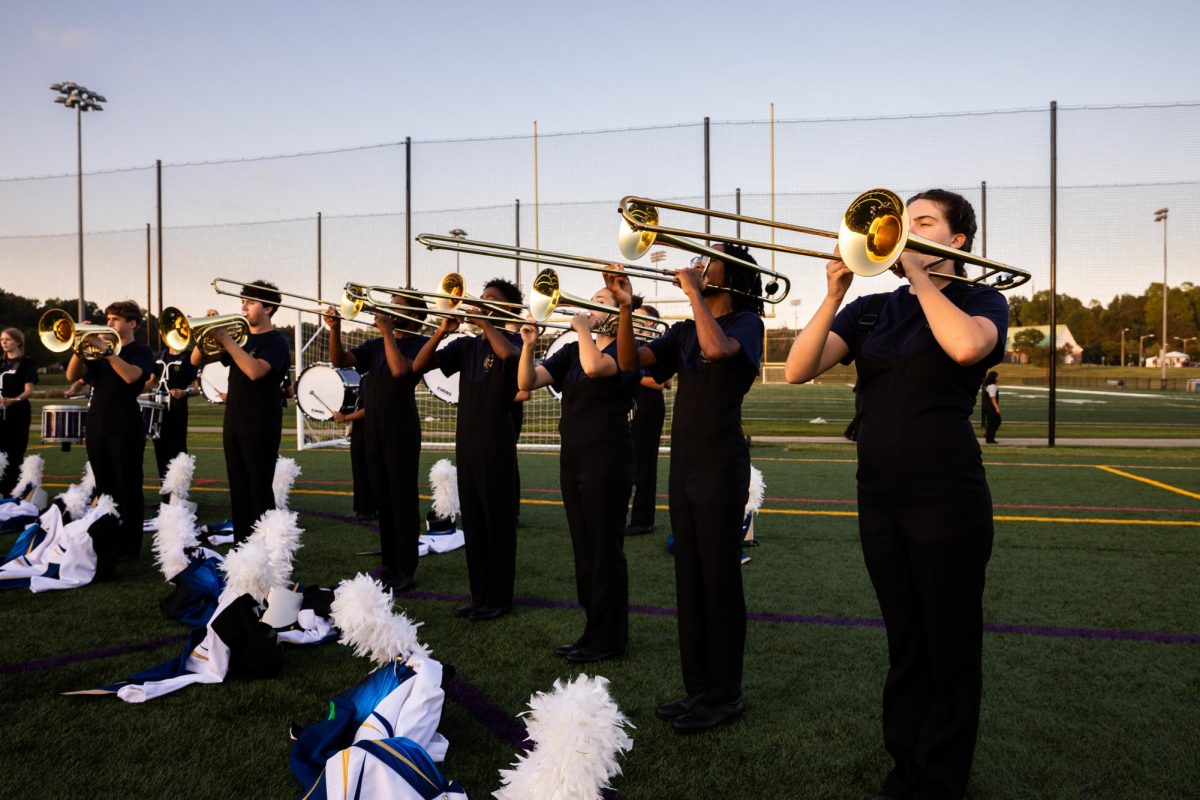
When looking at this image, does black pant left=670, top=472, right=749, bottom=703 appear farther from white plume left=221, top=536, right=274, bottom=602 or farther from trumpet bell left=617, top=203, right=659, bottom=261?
white plume left=221, top=536, right=274, bottom=602

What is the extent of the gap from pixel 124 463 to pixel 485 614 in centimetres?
343

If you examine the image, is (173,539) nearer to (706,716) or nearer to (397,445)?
(397,445)

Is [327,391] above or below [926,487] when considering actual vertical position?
above

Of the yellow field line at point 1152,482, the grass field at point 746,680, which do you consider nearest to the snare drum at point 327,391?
the grass field at point 746,680

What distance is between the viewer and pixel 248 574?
13.2 feet

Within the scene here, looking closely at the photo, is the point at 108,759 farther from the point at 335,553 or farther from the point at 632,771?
the point at 335,553

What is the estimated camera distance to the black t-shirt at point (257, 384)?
5.83 m

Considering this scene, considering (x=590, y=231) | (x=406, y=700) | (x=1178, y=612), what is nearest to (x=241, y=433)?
(x=406, y=700)

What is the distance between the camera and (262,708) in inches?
139

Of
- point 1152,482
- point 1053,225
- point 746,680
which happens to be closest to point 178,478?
point 746,680

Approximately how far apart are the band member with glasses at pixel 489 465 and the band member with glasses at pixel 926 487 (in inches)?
101

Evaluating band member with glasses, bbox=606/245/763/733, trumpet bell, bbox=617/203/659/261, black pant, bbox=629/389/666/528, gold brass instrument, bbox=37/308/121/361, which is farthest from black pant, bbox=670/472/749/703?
gold brass instrument, bbox=37/308/121/361

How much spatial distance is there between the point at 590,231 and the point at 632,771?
14.4 m

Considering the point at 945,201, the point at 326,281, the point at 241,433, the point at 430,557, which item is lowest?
the point at 430,557
